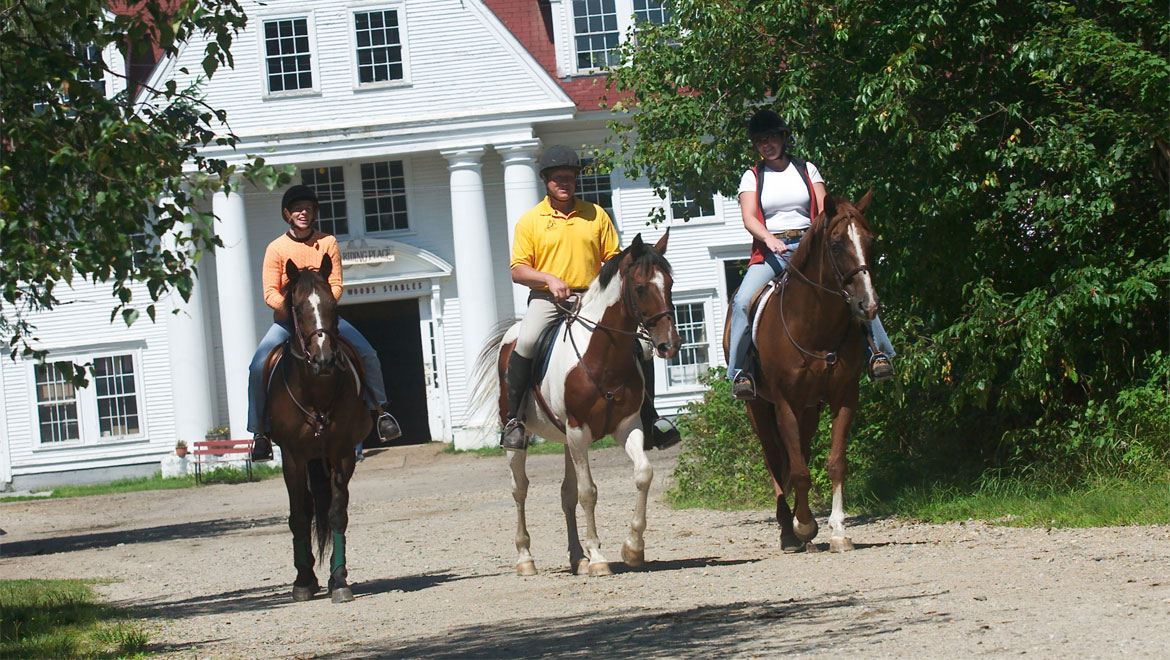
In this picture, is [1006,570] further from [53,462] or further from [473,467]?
[53,462]

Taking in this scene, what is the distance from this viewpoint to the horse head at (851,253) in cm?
920

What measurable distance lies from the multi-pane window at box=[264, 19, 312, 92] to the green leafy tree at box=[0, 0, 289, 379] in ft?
78.6

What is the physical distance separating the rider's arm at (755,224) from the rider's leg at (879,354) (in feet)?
2.78

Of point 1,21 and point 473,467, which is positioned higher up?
point 1,21

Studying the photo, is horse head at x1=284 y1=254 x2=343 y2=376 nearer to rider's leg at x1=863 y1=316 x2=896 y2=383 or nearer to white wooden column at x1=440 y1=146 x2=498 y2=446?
rider's leg at x1=863 y1=316 x2=896 y2=383

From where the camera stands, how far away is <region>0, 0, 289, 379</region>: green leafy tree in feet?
23.4

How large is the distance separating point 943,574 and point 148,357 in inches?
1091

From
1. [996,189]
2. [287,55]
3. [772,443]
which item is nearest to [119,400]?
[287,55]

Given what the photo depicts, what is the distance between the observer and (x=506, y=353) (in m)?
10.8

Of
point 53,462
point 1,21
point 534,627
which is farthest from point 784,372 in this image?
point 53,462

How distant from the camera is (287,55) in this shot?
1237 inches

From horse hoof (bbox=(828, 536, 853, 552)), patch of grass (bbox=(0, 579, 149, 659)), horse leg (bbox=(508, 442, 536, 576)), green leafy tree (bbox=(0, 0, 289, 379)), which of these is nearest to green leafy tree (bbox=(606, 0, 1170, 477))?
horse hoof (bbox=(828, 536, 853, 552))

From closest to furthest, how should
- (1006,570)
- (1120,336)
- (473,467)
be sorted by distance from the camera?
(1006,570) < (1120,336) < (473,467)

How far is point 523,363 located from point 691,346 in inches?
878
